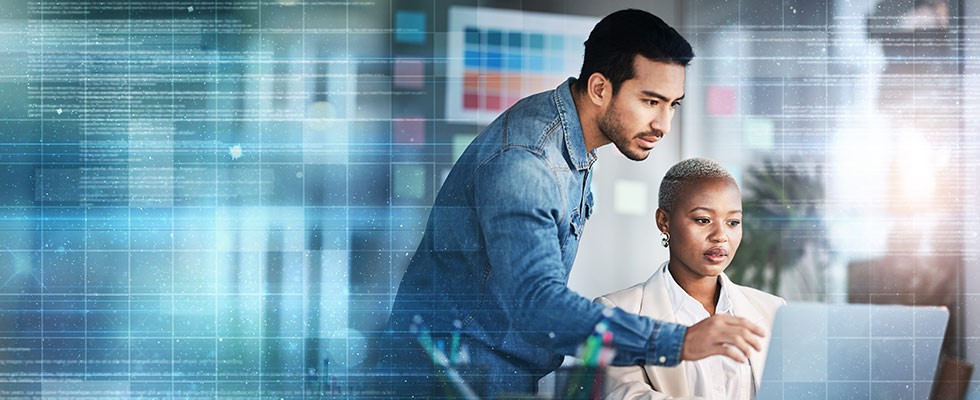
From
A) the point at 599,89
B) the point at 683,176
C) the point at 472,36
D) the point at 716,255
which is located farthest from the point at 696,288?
the point at 472,36

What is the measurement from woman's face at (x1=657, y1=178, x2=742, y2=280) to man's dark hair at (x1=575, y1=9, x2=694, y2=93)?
27 centimetres

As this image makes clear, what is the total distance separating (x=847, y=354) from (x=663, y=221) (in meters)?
0.46

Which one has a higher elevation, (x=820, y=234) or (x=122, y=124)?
(x=122, y=124)

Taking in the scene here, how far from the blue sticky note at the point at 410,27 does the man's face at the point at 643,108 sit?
46 cm

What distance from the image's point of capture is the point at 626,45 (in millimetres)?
1686

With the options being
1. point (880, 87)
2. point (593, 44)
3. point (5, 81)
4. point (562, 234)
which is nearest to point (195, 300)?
point (5, 81)

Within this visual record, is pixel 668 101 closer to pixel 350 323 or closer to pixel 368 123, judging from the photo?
pixel 368 123

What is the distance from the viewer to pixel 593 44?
1.71 metres

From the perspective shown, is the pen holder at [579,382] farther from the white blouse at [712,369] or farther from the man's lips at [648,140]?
the man's lips at [648,140]

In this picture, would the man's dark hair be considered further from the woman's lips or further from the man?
the woman's lips

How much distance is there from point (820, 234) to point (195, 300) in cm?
136

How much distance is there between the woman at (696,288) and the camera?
1.62 meters

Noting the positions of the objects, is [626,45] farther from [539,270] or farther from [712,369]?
[712,369]

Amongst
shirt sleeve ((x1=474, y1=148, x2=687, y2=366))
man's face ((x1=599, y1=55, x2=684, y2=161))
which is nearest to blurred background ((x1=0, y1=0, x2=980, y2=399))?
man's face ((x1=599, y1=55, x2=684, y2=161))
